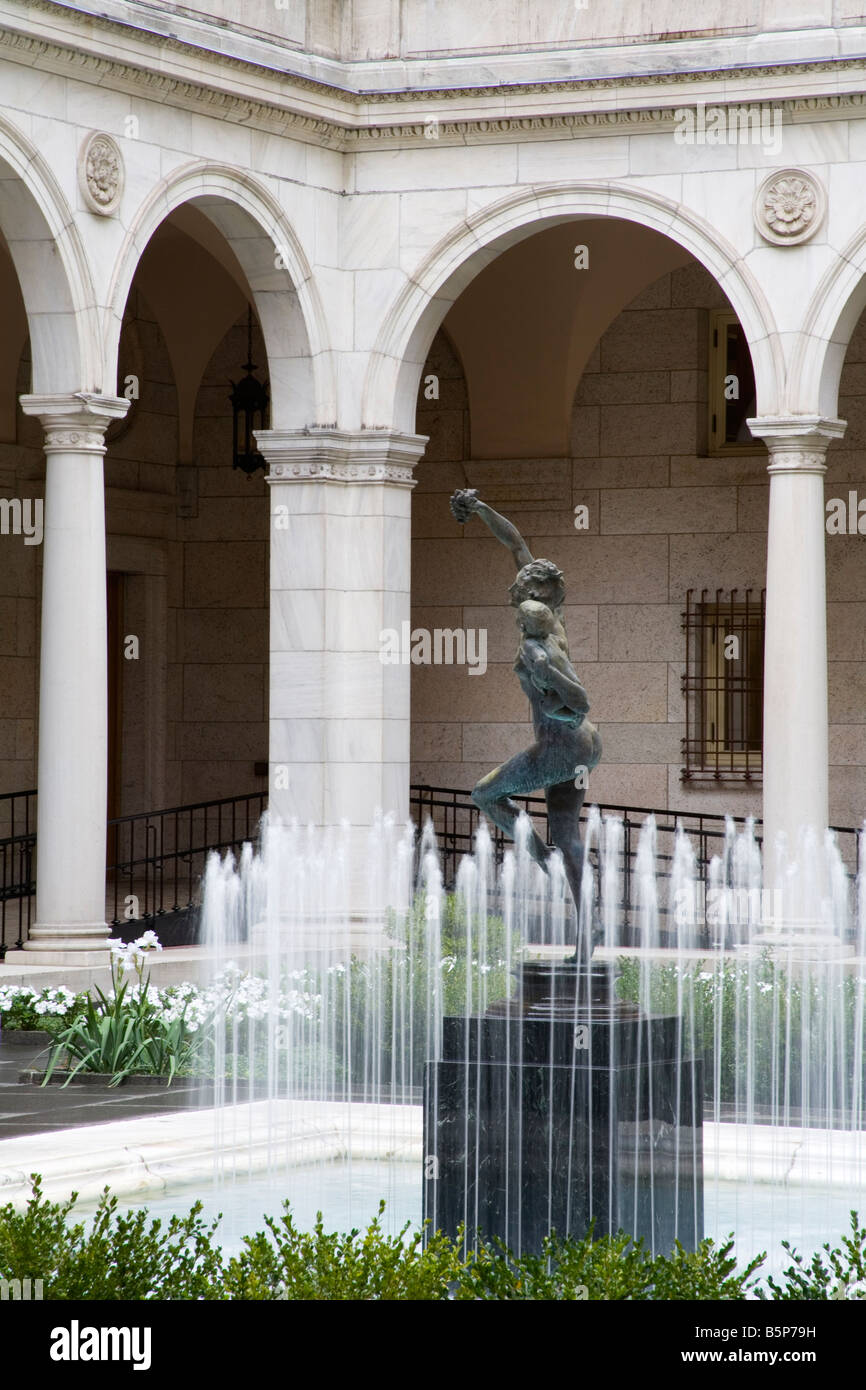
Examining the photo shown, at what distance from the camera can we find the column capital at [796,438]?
14000 millimetres

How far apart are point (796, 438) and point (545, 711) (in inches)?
272

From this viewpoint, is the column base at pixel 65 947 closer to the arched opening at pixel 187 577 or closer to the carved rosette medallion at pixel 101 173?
the carved rosette medallion at pixel 101 173

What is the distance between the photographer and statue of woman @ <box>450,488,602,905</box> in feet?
24.6

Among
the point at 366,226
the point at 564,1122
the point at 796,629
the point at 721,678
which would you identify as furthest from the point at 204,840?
the point at 564,1122

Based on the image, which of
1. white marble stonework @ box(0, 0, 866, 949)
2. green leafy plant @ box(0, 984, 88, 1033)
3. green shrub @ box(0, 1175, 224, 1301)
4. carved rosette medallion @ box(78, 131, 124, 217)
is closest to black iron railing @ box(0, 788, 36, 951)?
white marble stonework @ box(0, 0, 866, 949)

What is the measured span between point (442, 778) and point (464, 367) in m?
3.55

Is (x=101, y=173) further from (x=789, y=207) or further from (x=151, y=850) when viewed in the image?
(x=151, y=850)

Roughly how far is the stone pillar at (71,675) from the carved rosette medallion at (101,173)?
3.75 ft

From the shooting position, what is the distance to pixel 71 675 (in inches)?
520

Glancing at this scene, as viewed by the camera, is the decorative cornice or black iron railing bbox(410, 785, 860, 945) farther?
black iron railing bbox(410, 785, 860, 945)

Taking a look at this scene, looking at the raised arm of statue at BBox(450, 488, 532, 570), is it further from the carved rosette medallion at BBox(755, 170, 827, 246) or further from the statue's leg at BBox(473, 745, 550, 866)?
the carved rosette medallion at BBox(755, 170, 827, 246)

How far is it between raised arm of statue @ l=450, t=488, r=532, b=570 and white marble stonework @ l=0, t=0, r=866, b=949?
5.80m
